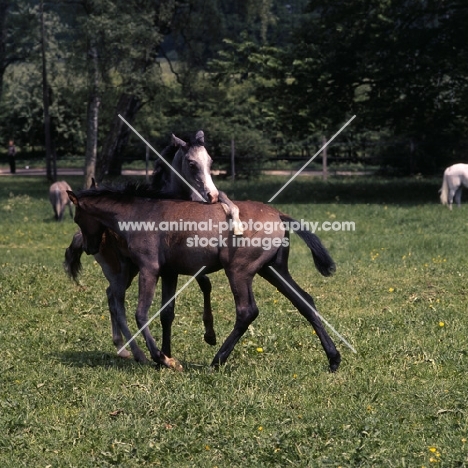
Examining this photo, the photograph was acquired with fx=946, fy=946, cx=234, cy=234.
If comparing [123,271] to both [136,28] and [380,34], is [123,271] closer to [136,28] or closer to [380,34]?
[380,34]

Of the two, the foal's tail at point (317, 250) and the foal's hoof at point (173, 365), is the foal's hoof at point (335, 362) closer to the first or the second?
the foal's tail at point (317, 250)

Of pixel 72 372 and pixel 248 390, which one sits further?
pixel 72 372

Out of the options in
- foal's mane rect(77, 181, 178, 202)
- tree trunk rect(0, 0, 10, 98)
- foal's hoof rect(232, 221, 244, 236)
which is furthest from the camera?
tree trunk rect(0, 0, 10, 98)

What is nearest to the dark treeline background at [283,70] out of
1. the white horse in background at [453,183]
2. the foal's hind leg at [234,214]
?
the white horse in background at [453,183]

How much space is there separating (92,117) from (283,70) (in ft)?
30.5

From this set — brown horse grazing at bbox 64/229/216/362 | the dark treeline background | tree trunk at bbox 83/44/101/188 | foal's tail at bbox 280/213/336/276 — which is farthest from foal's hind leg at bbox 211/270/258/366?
tree trunk at bbox 83/44/101/188

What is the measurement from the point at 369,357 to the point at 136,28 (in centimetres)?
2284

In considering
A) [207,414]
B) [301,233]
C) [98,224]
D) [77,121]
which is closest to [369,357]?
[301,233]

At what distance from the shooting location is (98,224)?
897 centimetres

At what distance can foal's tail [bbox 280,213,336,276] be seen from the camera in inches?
326

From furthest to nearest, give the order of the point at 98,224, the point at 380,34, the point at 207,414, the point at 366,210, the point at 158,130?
the point at 158,130
the point at 380,34
the point at 366,210
the point at 98,224
the point at 207,414

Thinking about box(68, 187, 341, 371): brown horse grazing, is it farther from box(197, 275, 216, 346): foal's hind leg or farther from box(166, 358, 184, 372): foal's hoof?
box(197, 275, 216, 346): foal's hind leg

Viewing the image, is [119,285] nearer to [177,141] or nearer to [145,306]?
[145,306]

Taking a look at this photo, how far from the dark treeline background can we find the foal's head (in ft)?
55.7
